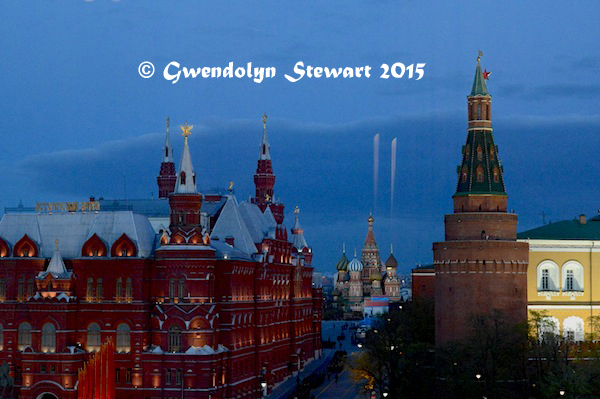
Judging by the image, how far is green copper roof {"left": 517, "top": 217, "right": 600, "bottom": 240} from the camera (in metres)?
118

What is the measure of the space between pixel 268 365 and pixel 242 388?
12.9 metres

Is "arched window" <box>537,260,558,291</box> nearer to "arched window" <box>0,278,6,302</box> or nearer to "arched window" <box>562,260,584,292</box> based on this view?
"arched window" <box>562,260,584,292</box>

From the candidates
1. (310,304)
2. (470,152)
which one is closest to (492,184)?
(470,152)

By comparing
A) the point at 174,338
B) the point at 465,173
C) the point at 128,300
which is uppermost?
the point at 465,173

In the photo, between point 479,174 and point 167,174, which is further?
point 167,174

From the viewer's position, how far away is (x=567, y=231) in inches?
4700

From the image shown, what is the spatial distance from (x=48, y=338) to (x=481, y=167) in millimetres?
42352

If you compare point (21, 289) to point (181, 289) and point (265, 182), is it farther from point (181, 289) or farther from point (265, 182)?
point (265, 182)

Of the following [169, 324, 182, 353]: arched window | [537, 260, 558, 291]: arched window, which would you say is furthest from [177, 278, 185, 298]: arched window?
[537, 260, 558, 291]: arched window

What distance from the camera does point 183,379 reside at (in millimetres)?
109562

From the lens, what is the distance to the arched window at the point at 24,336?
115750 millimetres

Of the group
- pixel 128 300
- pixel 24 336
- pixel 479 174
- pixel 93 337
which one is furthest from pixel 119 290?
pixel 479 174

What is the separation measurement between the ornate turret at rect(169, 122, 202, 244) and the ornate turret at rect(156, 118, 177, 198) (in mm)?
40827

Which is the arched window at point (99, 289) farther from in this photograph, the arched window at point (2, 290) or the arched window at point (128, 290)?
the arched window at point (2, 290)
